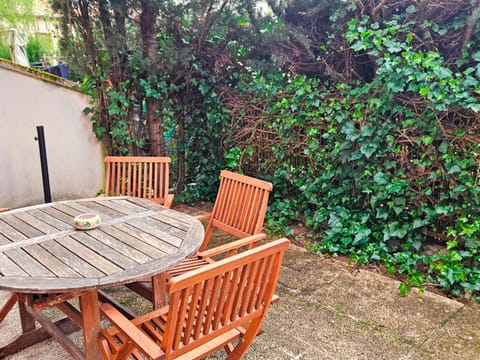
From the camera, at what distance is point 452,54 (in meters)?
2.78

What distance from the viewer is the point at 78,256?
163 centimetres

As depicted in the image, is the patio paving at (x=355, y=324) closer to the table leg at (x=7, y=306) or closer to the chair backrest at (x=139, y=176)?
the table leg at (x=7, y=306)

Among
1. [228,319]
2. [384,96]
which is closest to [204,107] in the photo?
[384,96]

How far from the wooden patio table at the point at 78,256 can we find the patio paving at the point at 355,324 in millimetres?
379

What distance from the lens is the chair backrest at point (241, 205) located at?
2.30m

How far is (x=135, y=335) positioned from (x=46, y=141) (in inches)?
136

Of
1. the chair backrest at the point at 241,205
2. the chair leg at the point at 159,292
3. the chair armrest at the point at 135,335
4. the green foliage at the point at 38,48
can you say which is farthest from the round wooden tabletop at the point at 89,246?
the green foliage at the point at 38,48

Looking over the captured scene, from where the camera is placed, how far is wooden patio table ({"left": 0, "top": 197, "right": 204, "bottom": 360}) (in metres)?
1.45

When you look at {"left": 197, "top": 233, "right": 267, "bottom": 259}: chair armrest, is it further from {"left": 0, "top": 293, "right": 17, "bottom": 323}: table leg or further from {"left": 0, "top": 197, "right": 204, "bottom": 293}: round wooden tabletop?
{"left": 0, "top": 293, "right": 17, "bottom": 323}: table leg

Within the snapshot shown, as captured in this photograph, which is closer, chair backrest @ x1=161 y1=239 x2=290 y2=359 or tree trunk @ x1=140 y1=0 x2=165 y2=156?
chair backrest @ x1=161 y1=239 x2=290 y2=359

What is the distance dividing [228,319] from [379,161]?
2187 mm

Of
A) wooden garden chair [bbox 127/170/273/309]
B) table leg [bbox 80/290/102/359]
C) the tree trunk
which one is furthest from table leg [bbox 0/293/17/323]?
the tree trunk

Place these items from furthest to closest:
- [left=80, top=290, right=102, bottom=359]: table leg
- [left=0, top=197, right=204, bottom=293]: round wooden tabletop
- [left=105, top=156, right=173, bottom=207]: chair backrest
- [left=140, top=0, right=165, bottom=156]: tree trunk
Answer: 1. [left=140, top=0, right=165, bottom=156]: tree trunk
2. [left=105, top=156, right=173, bottom=207]: chair backrest
3. [left=80, top=290, right=102, bottom=359]: table leg
4. [left=0, top=197, right=204, bottom=293]: round wooden tabletop

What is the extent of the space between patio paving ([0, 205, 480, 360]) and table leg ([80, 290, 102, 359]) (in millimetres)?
545
